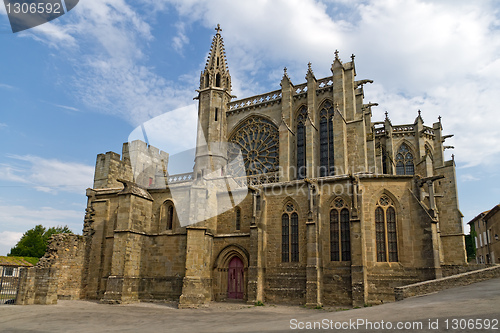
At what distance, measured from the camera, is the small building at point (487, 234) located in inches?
1303

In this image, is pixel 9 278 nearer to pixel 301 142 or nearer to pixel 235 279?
pixel 235 279

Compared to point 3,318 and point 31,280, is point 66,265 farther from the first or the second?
point 3,318

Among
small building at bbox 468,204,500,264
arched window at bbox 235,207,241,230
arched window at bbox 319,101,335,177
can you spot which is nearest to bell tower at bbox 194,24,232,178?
arched window at bbox 235,207,241,230

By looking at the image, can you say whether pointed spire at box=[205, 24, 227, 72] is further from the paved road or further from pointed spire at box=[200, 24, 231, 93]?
the paved road

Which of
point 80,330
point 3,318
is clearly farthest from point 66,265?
point 80,330

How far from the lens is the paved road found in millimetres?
8414

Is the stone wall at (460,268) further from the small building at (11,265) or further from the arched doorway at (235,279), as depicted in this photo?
the small building at (11,265)

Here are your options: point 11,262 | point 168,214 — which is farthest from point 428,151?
point 11,262

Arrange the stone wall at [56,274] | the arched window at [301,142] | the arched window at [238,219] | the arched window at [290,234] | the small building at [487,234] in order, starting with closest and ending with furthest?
the stone wall at [56,274] → the arched window at [290,234] → the arched window at [238,219] → the arched window at [301,142] → the small building at [487,234]

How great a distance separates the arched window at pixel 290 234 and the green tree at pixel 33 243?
115 ft

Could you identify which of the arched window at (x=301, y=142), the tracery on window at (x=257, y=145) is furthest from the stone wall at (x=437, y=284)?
the tracery on window at (x=257, y=145)

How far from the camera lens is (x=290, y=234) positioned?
19.1 metres

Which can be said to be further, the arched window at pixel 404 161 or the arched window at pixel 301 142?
the arched window at pixel 404 161

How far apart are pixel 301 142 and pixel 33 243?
3722 centimetres
